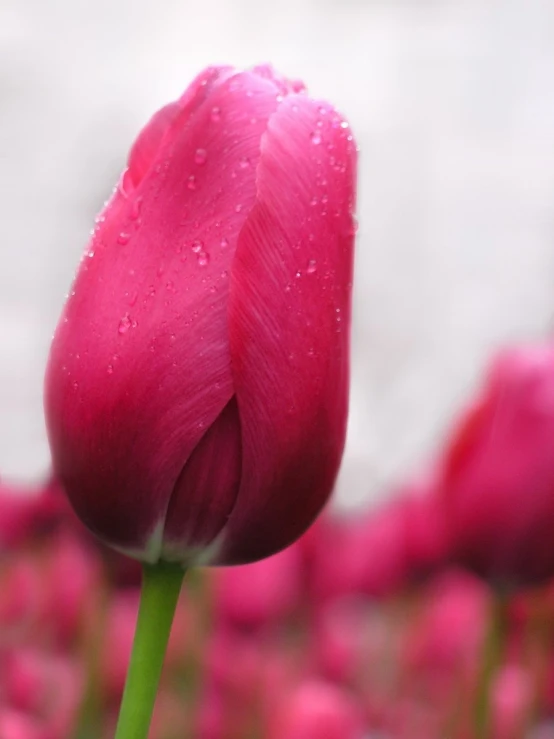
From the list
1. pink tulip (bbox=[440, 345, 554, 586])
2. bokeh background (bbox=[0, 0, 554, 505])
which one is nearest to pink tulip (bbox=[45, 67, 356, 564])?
pink tulip (bbox=[440, 345, 554, 586])

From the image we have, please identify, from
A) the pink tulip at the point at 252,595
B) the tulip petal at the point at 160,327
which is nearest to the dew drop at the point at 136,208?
the tulip petal at the point at 160,327

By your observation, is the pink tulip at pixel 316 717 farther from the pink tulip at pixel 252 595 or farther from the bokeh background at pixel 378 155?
the bokeh background at pixel 378 155

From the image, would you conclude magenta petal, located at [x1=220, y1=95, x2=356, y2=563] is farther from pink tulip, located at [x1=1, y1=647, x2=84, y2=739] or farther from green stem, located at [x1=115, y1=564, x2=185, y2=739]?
pink tulip, located at [x1=1, y1=647, x2=84, y2=739]

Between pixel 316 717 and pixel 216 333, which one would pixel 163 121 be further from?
pixel 316 717

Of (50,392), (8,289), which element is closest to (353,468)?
(8,289)

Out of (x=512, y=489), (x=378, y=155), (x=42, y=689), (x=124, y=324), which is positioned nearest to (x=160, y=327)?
(x=124, y=324)

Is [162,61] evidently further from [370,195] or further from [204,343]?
[204,343]

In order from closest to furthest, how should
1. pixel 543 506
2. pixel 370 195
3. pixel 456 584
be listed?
pixel 543 506, pixel 456 584, pixel 370 195

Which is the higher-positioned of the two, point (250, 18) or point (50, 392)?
point (250, 18)
